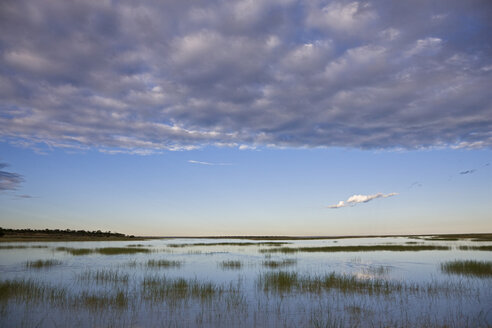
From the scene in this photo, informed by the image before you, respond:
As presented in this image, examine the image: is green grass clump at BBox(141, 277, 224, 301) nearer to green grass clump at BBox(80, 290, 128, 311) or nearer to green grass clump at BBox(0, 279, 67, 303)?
green grass clump at BBox(80, 290, 128, 311)

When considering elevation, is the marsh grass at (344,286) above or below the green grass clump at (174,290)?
below

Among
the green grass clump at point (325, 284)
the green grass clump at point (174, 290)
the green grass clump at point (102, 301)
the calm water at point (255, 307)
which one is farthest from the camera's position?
the green grass clump at point (325, 284)

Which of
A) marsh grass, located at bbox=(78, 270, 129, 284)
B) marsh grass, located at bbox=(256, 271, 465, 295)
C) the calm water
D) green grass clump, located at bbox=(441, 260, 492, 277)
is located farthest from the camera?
green grass clump, located at bbox=(441, 260, 492, 277)

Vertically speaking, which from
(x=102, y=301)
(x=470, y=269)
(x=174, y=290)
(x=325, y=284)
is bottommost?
(x=470, y=269)

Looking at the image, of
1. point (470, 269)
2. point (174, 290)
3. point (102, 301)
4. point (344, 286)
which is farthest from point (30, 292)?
point (470, 269)

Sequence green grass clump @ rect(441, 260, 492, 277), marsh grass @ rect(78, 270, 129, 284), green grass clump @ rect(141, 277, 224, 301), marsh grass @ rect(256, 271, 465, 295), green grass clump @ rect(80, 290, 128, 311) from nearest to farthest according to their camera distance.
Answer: green grass clump @ rect(80, 290, 128, 311), green grass clump @ rect(141, 277, 224, 301), marsh grass @ rect(256, 271, 465, 295), marsh grass @ rect(78, 270, 129, 284), green grass clump @ rect(441, 260, 492, 277)

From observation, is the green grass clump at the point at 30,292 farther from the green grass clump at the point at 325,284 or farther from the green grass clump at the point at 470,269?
the green grass clump at the point at 470,269

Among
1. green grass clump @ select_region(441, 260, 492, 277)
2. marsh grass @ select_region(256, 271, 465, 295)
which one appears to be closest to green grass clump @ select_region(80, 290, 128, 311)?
marsh grass @ select_region(256, 271, 465, 295)

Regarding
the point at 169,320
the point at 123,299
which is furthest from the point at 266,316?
the point at 123,299

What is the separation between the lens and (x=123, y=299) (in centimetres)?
1369

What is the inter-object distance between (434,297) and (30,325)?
52.5ft

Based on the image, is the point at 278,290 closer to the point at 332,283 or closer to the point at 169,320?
the point at 332,283

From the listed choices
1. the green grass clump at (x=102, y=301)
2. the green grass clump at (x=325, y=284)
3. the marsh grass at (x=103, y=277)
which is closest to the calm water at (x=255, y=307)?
the green grass clump at (x=102, y=301)

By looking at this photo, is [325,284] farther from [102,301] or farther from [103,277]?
[103,277]
